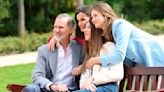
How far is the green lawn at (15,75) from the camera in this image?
29.8ft

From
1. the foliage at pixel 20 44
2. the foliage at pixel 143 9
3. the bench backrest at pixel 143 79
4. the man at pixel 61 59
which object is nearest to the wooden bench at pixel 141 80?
the bench backrest at pixel 143 79

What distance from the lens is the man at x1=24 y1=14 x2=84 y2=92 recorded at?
4957 millimetres

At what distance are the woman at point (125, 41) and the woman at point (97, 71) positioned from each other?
0.20 feet

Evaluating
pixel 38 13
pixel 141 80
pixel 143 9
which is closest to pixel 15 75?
pixel 141 80

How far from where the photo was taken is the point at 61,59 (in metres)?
5.04

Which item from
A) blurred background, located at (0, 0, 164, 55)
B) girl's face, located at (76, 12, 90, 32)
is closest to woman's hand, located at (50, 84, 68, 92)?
girl's face, located at (76, 12, 90, 32)

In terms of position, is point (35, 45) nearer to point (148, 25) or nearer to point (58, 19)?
point (148, 25)

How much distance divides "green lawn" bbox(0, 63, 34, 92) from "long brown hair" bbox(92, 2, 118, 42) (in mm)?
3950

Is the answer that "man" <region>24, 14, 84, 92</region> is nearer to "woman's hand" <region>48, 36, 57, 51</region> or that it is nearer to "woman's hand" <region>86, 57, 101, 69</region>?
"woman's hand" <region>48, 36, 57, 51</region>

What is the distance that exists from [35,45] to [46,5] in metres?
7.78

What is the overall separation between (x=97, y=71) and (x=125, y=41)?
42 cm

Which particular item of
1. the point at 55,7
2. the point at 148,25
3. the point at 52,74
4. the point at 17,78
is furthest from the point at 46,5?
the point at 52,74

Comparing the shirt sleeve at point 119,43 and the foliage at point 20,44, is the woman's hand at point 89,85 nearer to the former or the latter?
the shirt sleeve at point 119,43

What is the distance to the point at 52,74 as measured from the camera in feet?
16.6
